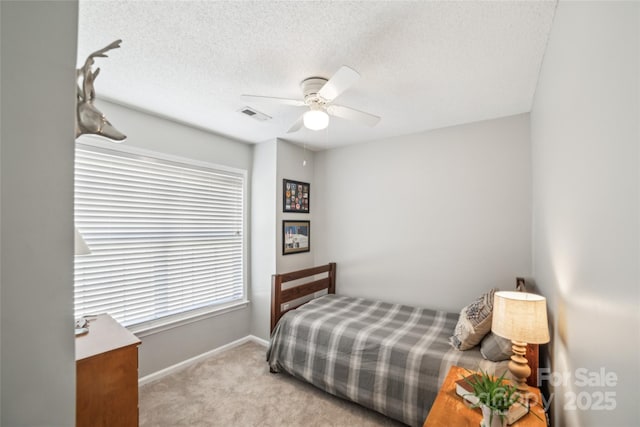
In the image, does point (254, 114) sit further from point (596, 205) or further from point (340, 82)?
point (596, 205)

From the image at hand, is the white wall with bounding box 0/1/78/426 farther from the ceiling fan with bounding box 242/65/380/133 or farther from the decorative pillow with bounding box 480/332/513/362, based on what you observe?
the decorative pillow with bounding box 480/332/513/362

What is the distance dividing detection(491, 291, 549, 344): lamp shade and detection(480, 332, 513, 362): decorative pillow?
454 mm

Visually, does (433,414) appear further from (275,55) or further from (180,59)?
(180,59)

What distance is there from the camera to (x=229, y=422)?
209cm

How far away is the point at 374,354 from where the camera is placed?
85.2 inches

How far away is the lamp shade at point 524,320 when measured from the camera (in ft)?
4.52

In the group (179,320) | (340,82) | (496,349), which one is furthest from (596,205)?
(179,320)

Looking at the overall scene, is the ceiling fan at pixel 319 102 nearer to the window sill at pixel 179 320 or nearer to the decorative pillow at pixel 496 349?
the decorative pillow at pixel 496 349

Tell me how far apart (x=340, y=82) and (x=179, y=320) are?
269cm

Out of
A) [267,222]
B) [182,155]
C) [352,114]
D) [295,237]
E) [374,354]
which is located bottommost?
[374,354]

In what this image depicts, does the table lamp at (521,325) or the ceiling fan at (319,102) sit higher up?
the ceiling fan at (319,102)

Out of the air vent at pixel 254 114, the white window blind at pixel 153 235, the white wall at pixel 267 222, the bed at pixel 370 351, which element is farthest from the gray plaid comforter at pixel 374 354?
the air vent at pixel 254 114

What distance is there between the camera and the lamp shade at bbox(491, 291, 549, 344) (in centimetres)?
138

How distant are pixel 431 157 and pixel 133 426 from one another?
3295 millimetres
